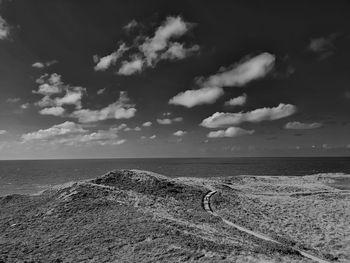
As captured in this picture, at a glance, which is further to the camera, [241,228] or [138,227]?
[241,228]

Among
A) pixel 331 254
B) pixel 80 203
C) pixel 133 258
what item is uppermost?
pixel 80 203

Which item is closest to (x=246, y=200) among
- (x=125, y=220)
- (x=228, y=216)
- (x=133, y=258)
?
(x=228, y=216)

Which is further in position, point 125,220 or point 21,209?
point 21,209

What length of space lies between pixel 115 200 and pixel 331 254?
52.9 ft

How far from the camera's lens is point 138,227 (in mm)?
18422

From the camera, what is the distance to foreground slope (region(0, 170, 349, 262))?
14820mm

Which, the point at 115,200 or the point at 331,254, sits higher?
the point at 115,200

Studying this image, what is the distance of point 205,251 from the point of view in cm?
1466

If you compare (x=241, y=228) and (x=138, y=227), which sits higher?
(x=138, y=227)

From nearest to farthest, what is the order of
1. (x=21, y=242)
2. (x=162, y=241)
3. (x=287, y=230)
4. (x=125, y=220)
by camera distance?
(x=162, y=241)
(x=21, y=242)
(x=125, y=220)
(x=287, y=230)

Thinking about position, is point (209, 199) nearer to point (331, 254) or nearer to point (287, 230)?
point (287, 230)

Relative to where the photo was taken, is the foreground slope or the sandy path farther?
the sandy path

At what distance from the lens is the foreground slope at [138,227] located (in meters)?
14.8

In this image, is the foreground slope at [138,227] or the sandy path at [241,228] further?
the sandy path at [241,228]
